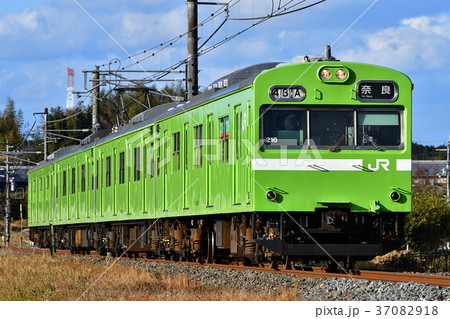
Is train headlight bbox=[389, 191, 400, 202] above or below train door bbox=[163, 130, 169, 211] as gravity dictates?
below

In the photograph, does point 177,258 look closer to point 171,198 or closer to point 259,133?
point 171,198

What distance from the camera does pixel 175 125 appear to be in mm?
19422

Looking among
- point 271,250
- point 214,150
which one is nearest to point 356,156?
point 271,250

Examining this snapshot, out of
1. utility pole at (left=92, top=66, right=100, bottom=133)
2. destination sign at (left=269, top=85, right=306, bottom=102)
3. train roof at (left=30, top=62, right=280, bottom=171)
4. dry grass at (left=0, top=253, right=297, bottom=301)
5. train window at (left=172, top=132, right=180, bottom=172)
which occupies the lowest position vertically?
dry grass at (left=0, top=253, right=297, bottom=301)

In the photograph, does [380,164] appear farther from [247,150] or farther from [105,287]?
[105,287]

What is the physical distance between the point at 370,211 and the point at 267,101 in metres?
2.49

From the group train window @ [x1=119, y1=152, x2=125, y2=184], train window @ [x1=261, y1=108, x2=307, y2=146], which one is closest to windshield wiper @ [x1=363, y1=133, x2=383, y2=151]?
train window @ [x1=261, y1=108, x2=307, y2=146]

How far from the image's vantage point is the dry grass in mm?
11906

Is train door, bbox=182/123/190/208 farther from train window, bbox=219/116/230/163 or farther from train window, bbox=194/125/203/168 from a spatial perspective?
Answer: train window, bbox=219/116/230/163

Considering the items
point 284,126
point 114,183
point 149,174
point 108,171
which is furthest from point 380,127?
point 108,171

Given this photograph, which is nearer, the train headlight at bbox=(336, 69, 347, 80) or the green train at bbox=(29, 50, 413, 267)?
the green train at bbox=(29, 50, 413, 267)

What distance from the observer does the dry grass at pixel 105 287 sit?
39.1 feet

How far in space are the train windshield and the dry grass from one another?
9.24 feet

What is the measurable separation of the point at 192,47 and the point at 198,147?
863cm
